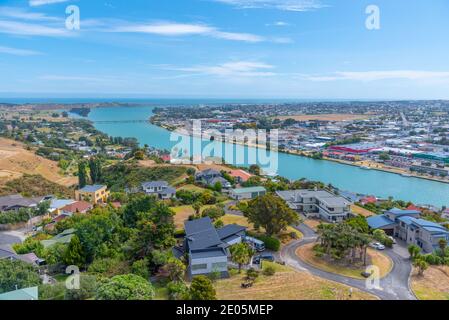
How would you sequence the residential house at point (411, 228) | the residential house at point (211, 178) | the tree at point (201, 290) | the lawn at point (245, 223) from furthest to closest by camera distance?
the residential house at point (211, 178) → the lawn at point (245, 223) → the residential house at point (411, 228) → the tree at point (201, 290)

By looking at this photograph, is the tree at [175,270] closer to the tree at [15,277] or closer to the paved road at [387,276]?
the tree at [15,277]

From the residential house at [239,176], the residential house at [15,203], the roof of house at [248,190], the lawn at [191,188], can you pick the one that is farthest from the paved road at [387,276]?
the residential house at [15,203]

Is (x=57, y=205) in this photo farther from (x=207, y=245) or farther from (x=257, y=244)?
(x=257, y=244)

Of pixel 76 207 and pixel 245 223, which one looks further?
pixel 76 207

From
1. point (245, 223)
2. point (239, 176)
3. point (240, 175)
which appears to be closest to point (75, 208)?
point (245, 223)

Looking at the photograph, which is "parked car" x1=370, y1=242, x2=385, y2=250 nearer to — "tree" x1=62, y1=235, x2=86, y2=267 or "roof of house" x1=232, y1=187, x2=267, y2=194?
"roof of house" x1=232, y1=187, x2=267, y2=194
